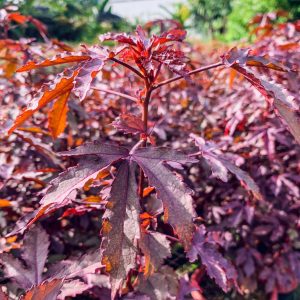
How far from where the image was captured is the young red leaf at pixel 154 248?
1173mm

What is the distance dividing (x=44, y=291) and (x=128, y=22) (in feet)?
61.8

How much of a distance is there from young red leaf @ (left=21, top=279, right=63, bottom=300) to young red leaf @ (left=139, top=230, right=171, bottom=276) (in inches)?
13.0

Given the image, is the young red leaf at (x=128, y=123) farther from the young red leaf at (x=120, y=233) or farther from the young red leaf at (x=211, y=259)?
the young red leaf at (x=211, y=259)

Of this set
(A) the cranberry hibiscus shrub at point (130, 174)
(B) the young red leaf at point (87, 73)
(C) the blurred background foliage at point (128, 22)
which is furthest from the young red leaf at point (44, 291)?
(C) the blurred background foliage at point (128, 22)

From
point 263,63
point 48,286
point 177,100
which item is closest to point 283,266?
point 177,100

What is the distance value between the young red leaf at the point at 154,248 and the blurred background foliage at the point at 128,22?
37.9 feet

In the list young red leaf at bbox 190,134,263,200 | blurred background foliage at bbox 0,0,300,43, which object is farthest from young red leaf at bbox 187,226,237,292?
blurred background foliage at bbox 0,0,300,43

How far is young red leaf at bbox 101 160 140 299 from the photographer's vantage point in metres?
0.92

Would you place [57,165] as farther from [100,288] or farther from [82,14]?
[82,14]

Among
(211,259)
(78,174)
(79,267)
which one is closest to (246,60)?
(78,174)

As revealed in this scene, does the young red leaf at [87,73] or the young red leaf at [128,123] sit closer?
the young red leaf at [87,73]

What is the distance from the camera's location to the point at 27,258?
1.27 meters

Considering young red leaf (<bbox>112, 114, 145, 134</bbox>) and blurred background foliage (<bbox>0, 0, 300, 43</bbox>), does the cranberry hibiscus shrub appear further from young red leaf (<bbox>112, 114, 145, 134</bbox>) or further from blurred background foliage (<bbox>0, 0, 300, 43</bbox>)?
blurred background foliage (<bbox>0, 0, 300, 43</bbox>)

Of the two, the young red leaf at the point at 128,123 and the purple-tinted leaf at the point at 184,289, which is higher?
the young red leaf at the point at 128,123
